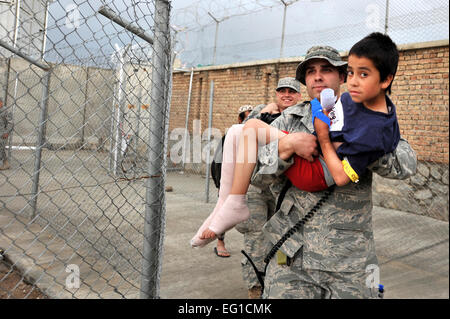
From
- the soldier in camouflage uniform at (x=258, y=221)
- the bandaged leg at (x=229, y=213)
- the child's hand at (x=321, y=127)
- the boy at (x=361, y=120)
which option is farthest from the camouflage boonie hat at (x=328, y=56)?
the soldier in camouflage uniform at (x=258, y=221)

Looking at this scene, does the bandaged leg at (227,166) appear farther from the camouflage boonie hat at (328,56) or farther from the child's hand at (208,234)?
the camouflage boonie hat at (328,56)

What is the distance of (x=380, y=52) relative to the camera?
4.51ft

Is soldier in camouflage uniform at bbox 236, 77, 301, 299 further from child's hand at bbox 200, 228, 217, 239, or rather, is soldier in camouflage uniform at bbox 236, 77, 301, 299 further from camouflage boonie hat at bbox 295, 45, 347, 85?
child's hand at bbox 200, 228, 217, 239

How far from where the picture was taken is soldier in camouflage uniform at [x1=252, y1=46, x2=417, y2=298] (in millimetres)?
1481

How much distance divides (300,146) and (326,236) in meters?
0.42

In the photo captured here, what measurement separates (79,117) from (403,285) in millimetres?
6527

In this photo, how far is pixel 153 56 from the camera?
1947 millimetres

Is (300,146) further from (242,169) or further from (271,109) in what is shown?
(271,109)

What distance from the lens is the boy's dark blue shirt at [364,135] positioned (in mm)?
1331

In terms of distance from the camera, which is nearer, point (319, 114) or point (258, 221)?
point (319, 114)

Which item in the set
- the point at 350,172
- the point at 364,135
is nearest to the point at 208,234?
the point at 350,172

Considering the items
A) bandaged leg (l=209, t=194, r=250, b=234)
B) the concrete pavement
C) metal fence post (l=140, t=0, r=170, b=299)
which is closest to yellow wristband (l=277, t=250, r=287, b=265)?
bandaged leg (l=209, t=194, r=250, b=234)

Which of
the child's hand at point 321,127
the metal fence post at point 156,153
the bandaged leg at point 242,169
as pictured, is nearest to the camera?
the child's hand at point 321,127

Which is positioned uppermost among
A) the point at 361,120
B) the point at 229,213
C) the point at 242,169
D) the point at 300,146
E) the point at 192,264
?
the point at 361,120
